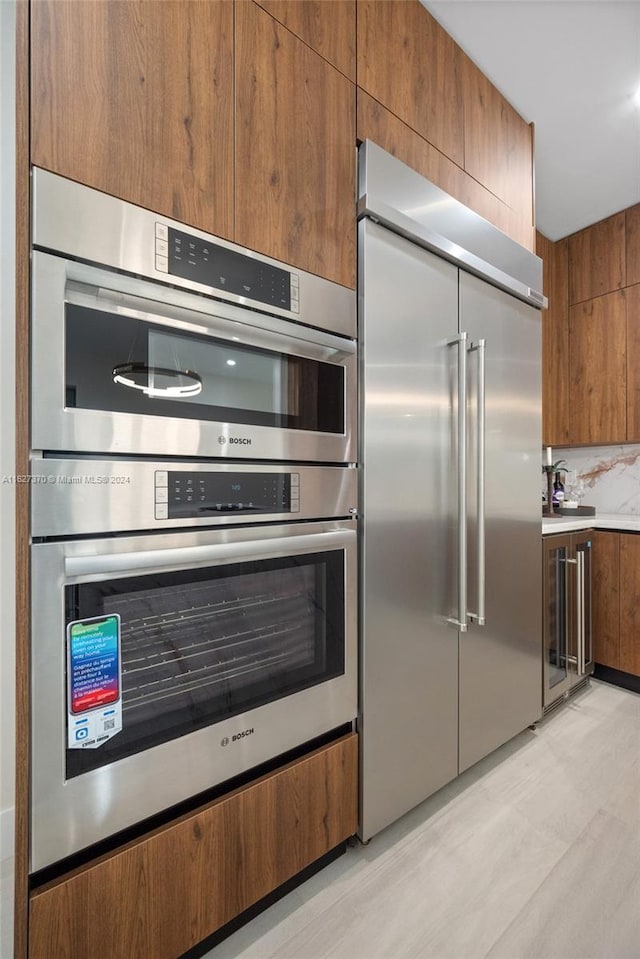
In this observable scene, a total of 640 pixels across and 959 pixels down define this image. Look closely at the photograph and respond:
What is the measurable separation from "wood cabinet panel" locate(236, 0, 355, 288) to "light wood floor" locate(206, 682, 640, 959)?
1722 mm

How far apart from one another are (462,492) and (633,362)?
204cm

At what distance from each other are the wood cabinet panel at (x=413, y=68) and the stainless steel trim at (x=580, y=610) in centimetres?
195

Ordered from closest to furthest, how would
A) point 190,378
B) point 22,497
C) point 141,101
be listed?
point 22,497 < point 141,101 < point 190,378

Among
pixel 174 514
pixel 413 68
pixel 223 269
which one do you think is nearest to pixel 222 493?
pixel 174 514

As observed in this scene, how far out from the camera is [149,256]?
950 millimetres

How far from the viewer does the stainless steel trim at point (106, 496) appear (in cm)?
83

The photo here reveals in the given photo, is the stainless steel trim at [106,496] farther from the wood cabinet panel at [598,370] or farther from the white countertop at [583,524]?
the wood cabinet panel at [598,370]

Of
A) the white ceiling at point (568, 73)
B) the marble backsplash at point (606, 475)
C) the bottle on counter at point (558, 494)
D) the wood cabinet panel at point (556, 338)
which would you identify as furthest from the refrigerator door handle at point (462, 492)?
the marble backsplash at point (606, 475)

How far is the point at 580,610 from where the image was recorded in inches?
94.6

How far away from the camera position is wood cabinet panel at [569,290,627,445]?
2.86m

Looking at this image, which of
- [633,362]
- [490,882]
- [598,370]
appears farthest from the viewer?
[598,370]

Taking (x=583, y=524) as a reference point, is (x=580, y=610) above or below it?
below

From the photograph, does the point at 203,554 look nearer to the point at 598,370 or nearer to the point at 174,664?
Result: the point at 174,664

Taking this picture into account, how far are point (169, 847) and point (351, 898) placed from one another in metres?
0.62
